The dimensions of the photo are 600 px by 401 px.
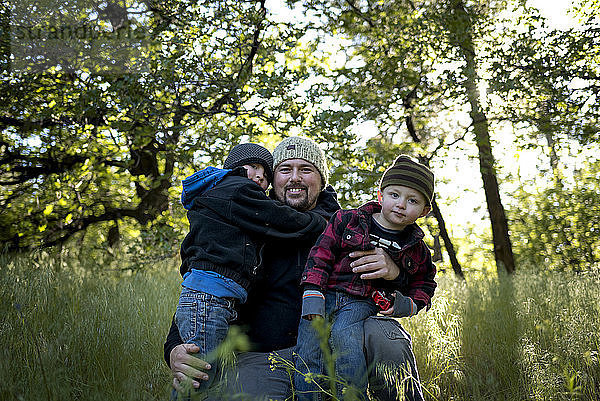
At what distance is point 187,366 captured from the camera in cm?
197

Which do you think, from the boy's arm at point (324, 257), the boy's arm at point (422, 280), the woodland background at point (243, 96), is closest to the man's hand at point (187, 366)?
the boy's arm at point (324, 257)

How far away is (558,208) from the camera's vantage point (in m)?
11.2

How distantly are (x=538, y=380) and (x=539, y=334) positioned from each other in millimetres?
1605

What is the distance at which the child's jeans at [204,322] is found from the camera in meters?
2.01

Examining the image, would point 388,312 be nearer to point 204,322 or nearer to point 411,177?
point 411,177

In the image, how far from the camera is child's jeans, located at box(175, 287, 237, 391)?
6.59 ft

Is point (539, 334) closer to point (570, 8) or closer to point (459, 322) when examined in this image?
point (459, 322)

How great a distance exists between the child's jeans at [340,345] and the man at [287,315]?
0.06m

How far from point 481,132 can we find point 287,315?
20.9 feet

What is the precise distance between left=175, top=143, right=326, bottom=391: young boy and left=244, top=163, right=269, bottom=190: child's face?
0.80 feet

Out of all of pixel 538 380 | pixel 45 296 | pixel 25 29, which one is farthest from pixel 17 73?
pixel 538 380

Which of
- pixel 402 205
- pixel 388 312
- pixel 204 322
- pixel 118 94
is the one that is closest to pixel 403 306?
pixel 388 312

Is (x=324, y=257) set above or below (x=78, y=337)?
above

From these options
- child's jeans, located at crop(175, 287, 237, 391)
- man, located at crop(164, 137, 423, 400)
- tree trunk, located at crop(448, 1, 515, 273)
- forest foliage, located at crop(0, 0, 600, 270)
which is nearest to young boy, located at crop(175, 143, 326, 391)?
child's jeans, located at crop(175, 287, 237, 391)
